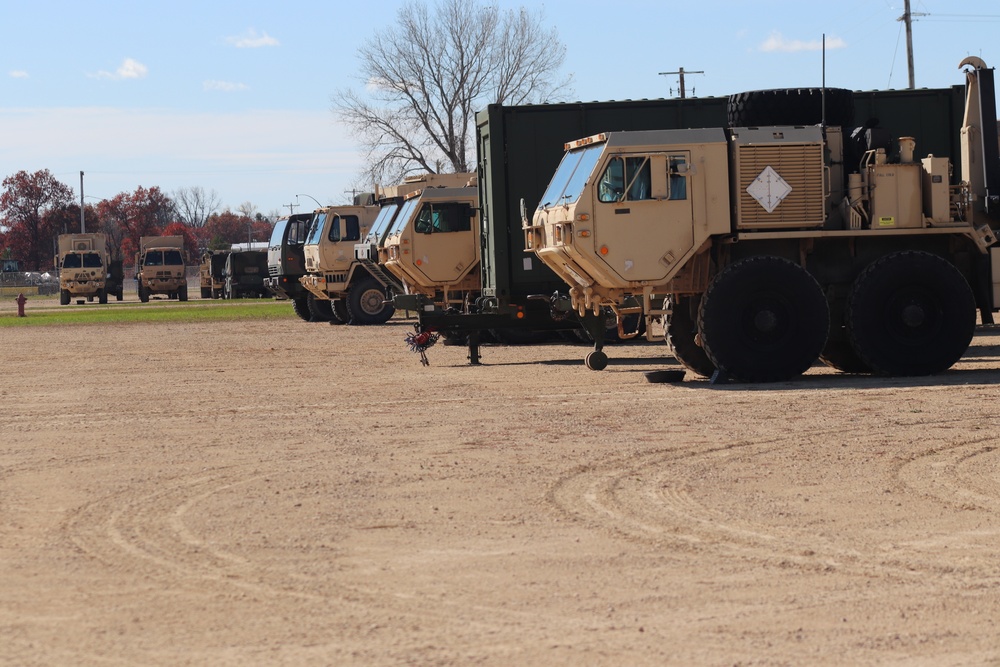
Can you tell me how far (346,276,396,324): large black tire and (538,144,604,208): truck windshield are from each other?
15.7 metres

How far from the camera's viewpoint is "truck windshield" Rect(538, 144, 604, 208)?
15.3m

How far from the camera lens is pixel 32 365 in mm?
20953

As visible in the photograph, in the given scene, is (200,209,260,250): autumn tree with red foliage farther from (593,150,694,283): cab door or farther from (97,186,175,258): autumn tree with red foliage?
(593,150,694,283): cab door

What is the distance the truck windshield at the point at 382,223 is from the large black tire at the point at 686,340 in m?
9.59

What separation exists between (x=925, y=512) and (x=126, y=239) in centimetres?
12292

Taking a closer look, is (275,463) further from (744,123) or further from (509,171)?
(509,171)

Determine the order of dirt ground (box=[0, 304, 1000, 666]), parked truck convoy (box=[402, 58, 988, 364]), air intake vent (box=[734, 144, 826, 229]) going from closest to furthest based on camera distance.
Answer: dirt ground (box=[0, 304, 1000, 666]), air intake vent (box=[734, 144, 826, 229]), parked truck convoy (box=[402, 58, 988, 364])

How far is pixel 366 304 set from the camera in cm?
3198

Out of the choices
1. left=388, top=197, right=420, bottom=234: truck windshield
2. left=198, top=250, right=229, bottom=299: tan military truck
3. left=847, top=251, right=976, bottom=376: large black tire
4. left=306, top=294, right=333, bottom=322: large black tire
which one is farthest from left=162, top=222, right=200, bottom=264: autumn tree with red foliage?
left=847, top=251, right=976, bottom=376: large black tire

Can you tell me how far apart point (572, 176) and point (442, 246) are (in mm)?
7407

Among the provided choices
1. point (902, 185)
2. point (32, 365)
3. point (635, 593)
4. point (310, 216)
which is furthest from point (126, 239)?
point (635, 593)

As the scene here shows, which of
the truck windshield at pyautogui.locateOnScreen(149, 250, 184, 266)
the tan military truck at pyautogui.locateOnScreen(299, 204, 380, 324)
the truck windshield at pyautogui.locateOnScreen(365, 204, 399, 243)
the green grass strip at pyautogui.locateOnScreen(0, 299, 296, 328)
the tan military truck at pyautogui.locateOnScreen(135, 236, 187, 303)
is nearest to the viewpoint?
the truck windshield at pyautogui.locateOnScreen(365, 204, 399, 243)

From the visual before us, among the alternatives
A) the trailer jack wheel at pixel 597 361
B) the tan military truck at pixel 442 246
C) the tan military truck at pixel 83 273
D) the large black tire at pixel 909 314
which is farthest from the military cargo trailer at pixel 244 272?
the large black tire at pixel 909 314

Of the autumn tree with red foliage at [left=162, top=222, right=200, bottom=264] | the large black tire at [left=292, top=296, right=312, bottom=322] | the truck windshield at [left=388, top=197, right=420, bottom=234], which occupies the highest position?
the autumn tree with red foliage at [left=162, top=222, right=200, bottom=264]
